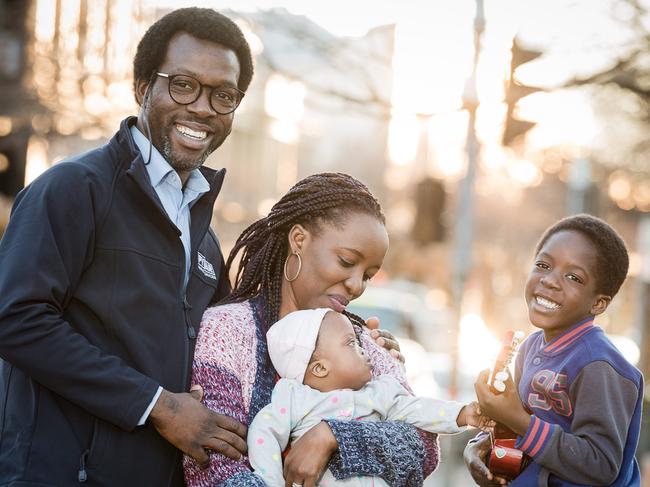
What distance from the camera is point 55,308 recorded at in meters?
2.84

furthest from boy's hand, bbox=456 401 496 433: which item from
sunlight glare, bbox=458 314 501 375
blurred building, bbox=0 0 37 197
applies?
blurred building, bbox=0 0 37 197

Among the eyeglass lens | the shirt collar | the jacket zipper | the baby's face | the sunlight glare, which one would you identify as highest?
the eyeglass lens

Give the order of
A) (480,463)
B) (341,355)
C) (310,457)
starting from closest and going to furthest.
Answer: (310,457) → (341,355) → (480,463)

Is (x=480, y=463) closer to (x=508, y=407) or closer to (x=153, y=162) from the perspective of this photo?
(x=508, y=407)

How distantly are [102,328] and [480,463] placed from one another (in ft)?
4.95

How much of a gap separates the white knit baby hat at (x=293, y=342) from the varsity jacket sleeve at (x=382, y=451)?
0.79 ft

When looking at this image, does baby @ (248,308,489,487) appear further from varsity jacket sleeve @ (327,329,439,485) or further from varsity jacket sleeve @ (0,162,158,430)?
varsity jacket sleeve @ (0,162,158,430)

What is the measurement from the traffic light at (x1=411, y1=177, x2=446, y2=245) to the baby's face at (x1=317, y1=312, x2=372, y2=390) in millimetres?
13742

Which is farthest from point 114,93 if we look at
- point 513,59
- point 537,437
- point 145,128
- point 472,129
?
point 537,437

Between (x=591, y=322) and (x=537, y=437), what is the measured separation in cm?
58

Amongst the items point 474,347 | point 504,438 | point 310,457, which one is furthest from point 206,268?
point 474,347

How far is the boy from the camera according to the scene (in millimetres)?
3086

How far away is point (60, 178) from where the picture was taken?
2922 mm

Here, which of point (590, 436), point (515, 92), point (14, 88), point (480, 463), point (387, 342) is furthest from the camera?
point (14, 88)
